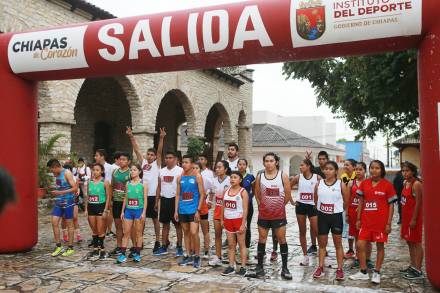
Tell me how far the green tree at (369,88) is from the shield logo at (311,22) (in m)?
5.52

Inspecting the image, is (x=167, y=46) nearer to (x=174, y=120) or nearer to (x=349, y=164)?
(x=349, y=164)

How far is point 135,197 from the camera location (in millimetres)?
6809

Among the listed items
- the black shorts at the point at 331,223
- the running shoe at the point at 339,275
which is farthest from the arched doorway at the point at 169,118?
the running shoe at the point at 339,275

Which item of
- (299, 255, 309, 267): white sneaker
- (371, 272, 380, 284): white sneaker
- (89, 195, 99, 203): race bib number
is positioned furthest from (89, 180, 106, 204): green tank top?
(371, 272, 380, 284): white sneaker

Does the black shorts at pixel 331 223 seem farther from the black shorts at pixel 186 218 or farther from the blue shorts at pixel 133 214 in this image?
the blue shorts at pixel 133 214

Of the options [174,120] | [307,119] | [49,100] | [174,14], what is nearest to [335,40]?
[174,14]

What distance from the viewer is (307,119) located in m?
60.1

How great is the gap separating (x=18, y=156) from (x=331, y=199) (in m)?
5.02

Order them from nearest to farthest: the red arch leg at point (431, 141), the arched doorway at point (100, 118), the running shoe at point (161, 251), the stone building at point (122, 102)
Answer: the red arch leg at point (431, 141), the running shoe at point (161, 251), the stone building at point (122, 102), the arched doorway at point (100, 118)

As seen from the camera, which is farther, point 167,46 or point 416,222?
point 167,46

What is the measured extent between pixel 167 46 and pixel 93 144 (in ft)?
45.6

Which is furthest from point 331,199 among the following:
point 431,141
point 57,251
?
point 57,251

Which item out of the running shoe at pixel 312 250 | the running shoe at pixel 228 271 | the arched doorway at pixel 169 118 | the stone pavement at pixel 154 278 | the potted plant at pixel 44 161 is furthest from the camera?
the arched doorway at pixel 169 118

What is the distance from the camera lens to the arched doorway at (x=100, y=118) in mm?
18312
